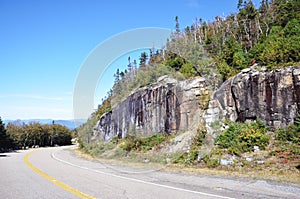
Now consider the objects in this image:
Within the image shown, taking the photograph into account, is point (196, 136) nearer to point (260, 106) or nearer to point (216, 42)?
point (260, 106)

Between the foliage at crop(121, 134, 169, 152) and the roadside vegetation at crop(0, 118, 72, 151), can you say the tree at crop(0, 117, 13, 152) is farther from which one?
the foliage at crop(121, 134, 169, 152)

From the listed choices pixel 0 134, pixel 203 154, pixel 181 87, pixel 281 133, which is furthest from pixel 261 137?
pixel 0 134

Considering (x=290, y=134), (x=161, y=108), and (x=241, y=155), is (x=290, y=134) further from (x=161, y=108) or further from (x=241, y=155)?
(x=161, y=108)

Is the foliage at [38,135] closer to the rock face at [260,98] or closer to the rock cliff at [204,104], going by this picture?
the rock cliff at [204,104]

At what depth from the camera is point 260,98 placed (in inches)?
621

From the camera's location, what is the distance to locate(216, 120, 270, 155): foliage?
46.3 ft

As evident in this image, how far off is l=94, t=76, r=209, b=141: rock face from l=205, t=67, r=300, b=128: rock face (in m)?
1.86

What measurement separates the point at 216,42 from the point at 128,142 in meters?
26.0

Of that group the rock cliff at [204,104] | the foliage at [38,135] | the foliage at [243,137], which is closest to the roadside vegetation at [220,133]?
the foliage at [243,137]

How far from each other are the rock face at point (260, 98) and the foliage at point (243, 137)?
0.69 m

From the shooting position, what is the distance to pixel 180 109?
66.6 ft

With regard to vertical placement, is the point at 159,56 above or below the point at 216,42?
below

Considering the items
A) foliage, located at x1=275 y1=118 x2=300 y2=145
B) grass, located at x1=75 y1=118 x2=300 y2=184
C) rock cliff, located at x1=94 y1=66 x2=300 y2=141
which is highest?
rock cliff, located at x1=94 y1=66 x2=300 y2=141

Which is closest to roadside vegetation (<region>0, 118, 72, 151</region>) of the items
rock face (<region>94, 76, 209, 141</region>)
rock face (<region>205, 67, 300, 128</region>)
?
rock face (<region>94, 76, 209, 141</region>)
